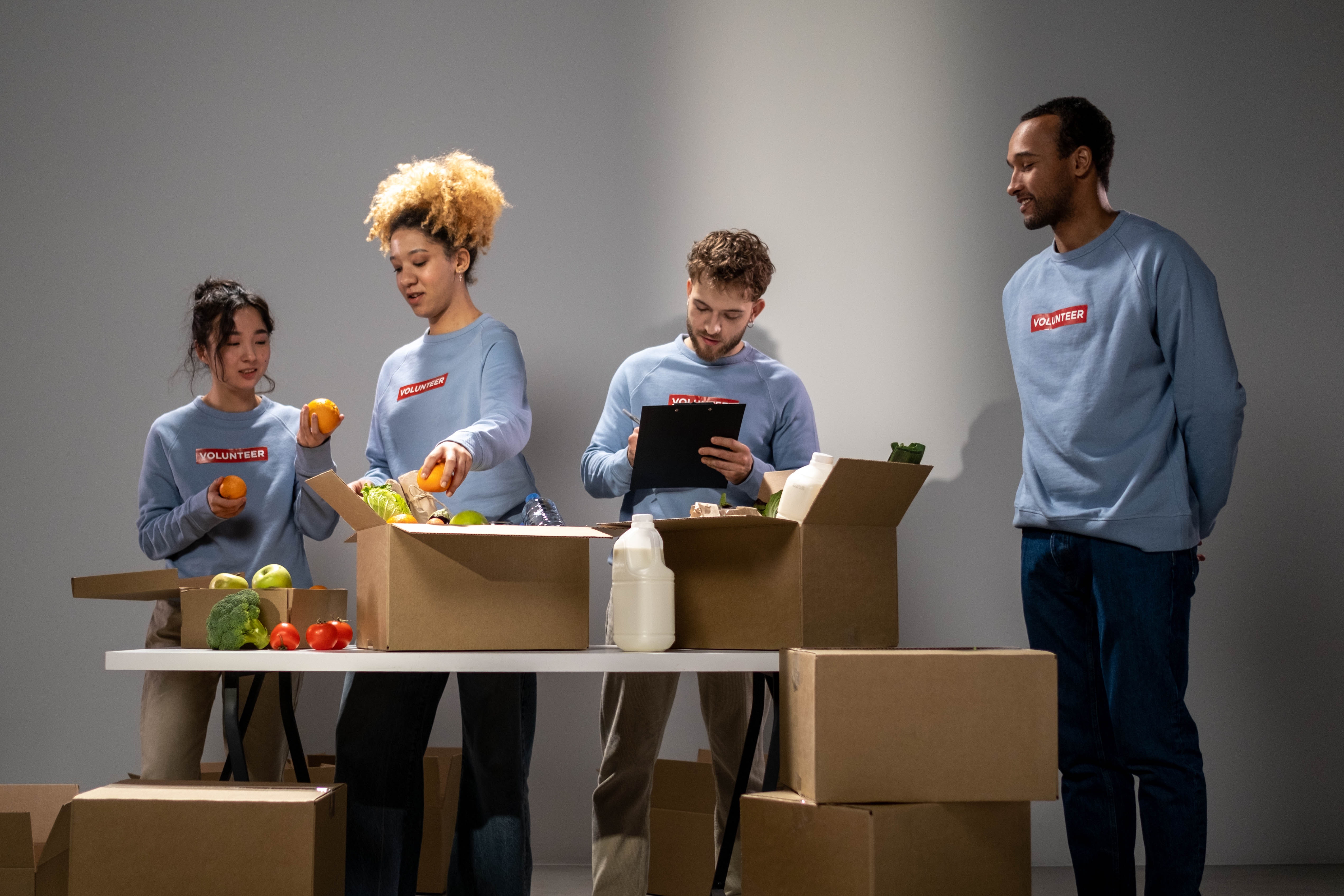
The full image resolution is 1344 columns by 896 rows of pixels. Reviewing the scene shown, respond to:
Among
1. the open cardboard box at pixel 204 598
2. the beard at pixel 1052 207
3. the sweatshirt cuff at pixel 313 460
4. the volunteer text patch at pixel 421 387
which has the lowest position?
the open cardboard box at pixel 204 598

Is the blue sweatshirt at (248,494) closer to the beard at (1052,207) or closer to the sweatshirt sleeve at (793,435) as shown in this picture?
the sweatshirt sleeve at (793,435)

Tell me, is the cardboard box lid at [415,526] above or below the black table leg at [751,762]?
above

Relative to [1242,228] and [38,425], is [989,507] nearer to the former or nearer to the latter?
[1242,228]

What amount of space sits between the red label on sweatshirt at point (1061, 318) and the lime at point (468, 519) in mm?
1283

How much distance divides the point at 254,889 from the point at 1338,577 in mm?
3241

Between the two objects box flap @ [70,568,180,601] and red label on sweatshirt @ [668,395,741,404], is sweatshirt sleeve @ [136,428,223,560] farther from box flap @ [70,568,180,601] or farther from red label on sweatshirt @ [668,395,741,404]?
red label on sweatshirt @ [668,395,741,404]

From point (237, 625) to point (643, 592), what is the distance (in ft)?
2.29

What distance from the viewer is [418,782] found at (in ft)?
6.98

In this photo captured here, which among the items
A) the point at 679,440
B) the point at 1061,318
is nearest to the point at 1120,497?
the point at 1061,318

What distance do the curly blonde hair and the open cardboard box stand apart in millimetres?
968

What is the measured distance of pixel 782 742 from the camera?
5.61ft

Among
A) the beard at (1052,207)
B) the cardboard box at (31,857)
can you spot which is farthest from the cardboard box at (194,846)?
the beard at (1052,207)

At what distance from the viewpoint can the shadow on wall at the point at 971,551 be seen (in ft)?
10.9

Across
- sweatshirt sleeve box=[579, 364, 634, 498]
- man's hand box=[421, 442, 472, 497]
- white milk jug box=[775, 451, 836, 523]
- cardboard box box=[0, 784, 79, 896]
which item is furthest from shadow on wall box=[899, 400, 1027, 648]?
cardboard box box=[0, 784, 79, 896]
